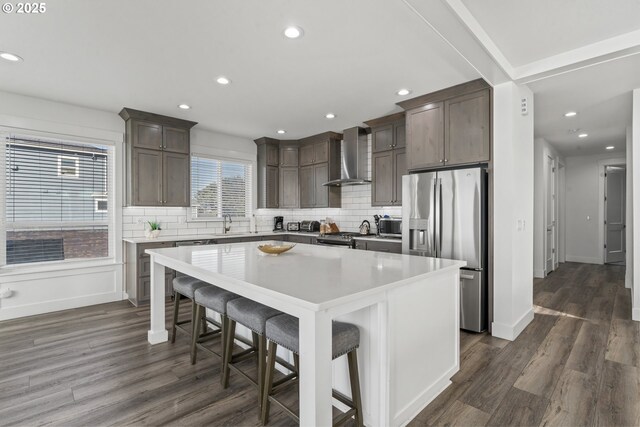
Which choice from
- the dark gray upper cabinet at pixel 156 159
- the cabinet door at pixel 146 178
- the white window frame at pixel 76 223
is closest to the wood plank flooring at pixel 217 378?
the white window frame at pixel 76 223

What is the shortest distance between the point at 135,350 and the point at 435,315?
2.57 m

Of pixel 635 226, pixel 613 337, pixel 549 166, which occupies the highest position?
pixel 549 166

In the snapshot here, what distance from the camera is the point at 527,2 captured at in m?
2.16

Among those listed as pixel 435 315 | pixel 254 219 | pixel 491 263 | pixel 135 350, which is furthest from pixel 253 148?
pixel 435 315

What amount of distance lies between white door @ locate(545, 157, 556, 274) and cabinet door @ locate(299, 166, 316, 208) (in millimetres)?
4401

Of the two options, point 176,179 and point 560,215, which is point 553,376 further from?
point 560,215

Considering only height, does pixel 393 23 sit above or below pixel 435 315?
above

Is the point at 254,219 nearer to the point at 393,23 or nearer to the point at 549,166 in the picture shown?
the point at 393,23

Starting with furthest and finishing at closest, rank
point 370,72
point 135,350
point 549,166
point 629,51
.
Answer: point 549,166 < point 370,72 < point 135,350 < point 629,51

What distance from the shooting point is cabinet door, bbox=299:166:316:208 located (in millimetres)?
5879

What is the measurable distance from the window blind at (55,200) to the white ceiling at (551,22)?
4.75 meters

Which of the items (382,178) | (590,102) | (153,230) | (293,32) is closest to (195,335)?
(293,32)

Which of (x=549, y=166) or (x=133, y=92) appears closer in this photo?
(x=133, y=92)

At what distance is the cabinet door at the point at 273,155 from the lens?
6.11 m
